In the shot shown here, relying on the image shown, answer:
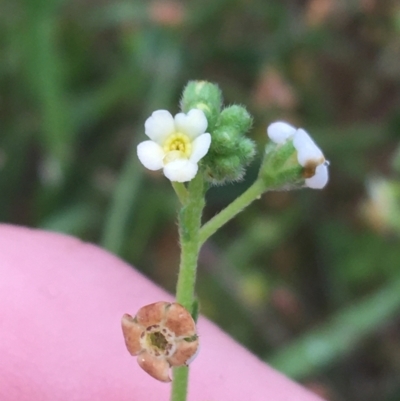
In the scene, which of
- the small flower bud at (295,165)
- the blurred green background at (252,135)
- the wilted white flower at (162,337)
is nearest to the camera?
the wilted white flower at (162,337)

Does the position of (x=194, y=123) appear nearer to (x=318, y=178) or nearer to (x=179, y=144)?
(x=179, y=144)

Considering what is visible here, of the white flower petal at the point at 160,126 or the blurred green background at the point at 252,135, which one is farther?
the blurred green background at the point at 252,135

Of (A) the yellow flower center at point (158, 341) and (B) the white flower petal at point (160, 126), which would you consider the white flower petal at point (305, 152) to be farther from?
(A) the yellow flower center at point (158, 341)

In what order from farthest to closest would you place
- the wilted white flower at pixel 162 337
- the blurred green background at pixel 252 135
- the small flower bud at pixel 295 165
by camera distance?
the blurred green background at pixel 252 135
the small flower bud at pixel 295 165
the wilted white flower at pixel 162 337

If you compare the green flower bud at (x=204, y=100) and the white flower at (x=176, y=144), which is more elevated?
the green flower bud at (x=204, y=100)

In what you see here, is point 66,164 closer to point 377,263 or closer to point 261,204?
point 261,204

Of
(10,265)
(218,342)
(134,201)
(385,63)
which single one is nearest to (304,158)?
(218,342)

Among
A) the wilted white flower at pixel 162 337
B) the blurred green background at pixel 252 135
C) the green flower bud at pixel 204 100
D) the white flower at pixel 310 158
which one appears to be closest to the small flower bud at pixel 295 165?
the white flower at pixel 310 158
